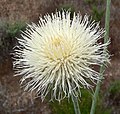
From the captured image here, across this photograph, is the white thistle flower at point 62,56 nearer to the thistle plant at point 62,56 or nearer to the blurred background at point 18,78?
the thistle plant at point 62,56

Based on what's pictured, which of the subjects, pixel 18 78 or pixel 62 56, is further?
pixel 18 78

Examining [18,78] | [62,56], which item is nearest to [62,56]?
[62,56]

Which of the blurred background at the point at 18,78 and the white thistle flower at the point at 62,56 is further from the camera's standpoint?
the blurred background at the point at 18,78

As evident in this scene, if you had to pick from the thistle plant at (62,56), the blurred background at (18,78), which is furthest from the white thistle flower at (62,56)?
the blurred background at (18,78)

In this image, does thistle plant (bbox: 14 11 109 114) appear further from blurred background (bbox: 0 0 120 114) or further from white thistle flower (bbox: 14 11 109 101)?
blurred background (bbox: 0 0 120 114)

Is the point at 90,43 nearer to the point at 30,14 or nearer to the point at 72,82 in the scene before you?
the point at 72,82

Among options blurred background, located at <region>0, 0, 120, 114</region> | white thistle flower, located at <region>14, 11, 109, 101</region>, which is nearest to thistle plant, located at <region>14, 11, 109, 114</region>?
white thistle flower, located at <region>14, 11, 109, 101</region>

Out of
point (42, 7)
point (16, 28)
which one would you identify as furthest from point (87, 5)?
point (16, 28)

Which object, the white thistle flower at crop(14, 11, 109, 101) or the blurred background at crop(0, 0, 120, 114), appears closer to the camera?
the white thistle flower at crop(14, 11, 109, 101)

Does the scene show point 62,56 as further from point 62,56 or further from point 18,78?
point 18,78
